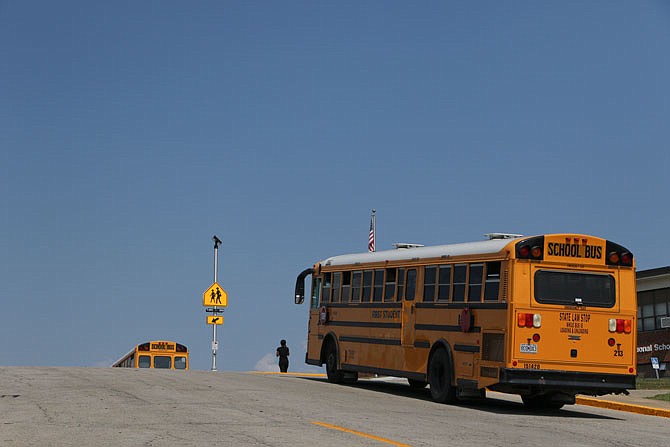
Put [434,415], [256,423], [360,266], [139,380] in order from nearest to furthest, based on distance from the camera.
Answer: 1. [256,423]
2. [434,415]
3. [139,380]
4. [360,266]

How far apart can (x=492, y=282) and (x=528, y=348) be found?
141 cm

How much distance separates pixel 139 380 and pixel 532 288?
8933mm

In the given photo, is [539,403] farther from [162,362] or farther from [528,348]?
[162,362]

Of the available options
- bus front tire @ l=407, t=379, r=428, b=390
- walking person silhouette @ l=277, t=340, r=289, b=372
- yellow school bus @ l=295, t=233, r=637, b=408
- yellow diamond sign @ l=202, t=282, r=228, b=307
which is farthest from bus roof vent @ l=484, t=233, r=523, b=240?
yellow diamond sign @ l=202, t=282, r=228, b=307

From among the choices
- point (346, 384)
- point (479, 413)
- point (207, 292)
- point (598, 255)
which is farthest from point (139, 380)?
point (207, 292)

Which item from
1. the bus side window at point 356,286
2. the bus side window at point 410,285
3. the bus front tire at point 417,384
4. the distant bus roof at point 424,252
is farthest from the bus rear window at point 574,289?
the bus side window at point 356,286

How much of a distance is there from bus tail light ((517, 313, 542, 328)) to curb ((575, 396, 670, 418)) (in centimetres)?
345

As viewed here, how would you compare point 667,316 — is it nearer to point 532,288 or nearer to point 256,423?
point 532,288

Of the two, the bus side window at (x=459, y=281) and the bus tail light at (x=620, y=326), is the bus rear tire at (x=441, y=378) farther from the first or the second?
the bus tail light at (x=620, y=326)

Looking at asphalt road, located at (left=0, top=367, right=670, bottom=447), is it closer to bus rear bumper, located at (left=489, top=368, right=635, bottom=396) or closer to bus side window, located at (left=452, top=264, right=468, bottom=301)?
bus rear bumper, located at (left=489, top=368, right=635, bottom=396)

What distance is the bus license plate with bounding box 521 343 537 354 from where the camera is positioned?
18953mm

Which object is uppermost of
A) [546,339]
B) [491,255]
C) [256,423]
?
[491,255]

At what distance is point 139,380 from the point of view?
23266 mm

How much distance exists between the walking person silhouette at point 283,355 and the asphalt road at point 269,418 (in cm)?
1360
